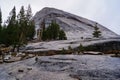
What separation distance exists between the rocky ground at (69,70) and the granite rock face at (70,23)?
6578 centimetres

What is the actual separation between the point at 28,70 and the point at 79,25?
293ft

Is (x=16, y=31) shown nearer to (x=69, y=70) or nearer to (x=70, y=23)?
(x=69, y=70)

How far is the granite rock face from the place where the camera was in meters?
100

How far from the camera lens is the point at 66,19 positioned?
12294cm

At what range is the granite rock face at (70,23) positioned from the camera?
100144 mm

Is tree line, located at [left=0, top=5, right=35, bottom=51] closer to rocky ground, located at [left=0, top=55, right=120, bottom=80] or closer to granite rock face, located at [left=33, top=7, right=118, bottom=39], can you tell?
granite rock face, located at [left=33, top=7, right=118, bottom=39]

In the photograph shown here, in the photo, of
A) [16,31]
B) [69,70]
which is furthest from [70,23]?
[69,70]

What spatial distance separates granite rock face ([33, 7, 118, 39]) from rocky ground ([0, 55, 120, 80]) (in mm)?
65781

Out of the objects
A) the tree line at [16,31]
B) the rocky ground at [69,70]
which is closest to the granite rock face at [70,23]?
the tree line at [16,31]

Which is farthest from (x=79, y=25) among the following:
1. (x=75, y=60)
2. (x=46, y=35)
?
(x=75, y=60)

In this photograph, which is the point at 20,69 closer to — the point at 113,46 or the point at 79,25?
the point at 113,46

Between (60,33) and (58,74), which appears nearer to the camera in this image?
(58,74)

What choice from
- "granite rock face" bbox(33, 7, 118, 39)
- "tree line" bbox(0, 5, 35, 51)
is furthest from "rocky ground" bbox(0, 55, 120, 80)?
"granite rock face" bbox(33, 7, 118, 39)

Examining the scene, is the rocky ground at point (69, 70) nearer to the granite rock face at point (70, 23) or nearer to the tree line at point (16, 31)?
the tree line at point (16, 31)
